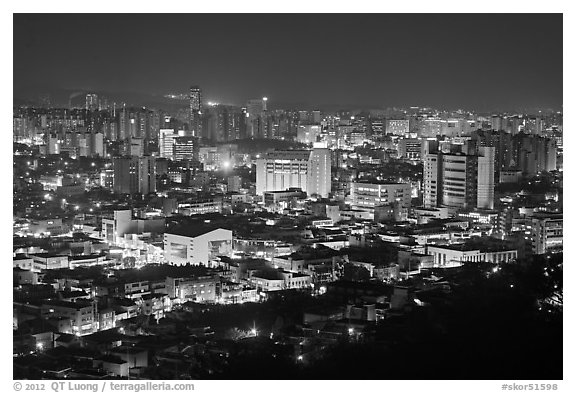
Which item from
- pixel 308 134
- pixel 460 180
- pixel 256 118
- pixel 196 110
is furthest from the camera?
pixel 308 134

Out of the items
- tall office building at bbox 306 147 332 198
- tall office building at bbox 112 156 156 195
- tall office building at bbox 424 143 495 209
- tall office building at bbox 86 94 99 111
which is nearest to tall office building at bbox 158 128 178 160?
tall office building at bbox 112 156 156 195

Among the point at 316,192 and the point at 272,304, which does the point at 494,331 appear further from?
the point at 316,192

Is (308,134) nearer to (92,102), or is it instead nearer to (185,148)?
(185,148)

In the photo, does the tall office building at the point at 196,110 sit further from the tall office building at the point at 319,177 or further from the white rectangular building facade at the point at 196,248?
the white rectangular building facade at the point at 196,248

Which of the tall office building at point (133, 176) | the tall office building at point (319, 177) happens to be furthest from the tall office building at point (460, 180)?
the tall office building at point (133, 176)

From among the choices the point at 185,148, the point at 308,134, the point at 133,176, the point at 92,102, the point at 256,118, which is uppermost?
the point at 92,102

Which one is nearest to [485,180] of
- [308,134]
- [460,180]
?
[460,180]

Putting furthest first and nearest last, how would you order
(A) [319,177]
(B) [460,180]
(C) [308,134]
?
(C) [308,134] < (A) [319,177] < (B) [460,180]
